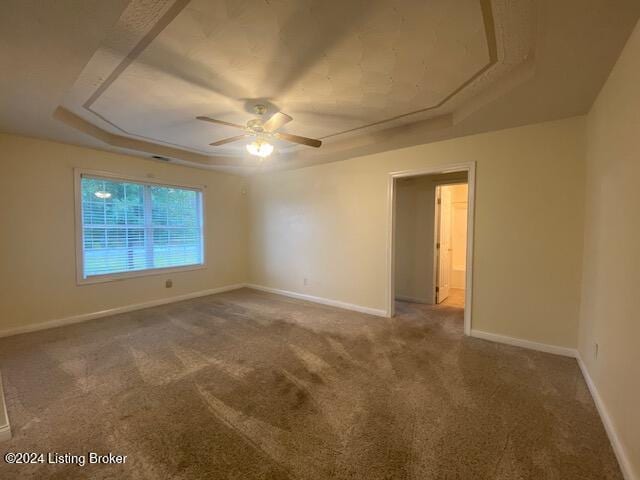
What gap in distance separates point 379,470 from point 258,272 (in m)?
4.85

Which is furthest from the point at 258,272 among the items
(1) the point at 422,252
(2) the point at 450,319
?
(2) the point at 450,319

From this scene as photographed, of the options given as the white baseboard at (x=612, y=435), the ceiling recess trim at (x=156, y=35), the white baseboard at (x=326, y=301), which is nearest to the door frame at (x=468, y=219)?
the white baseboard at (x=326, y=301)

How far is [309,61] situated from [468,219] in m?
2.56

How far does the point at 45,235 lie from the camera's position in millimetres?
3705

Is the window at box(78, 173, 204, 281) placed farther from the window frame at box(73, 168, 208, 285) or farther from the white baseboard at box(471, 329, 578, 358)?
the white baseboard at box(471, 329, 578, 358)

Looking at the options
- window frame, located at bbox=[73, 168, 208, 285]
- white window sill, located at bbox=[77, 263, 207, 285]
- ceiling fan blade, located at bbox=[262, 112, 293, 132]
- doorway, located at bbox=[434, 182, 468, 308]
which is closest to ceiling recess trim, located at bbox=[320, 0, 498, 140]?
ceiling fan blade, located at bbox=[262, 112, 293, 132]

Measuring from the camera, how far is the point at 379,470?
1.56 m

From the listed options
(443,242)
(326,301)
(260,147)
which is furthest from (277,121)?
(443,242)

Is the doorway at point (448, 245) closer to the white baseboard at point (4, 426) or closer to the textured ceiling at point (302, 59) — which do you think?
the textured ceiling at point (302, 59)

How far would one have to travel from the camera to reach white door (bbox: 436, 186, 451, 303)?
5051 mm

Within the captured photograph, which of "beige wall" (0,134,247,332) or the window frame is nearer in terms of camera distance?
"beige wall" (0,134,247,332)

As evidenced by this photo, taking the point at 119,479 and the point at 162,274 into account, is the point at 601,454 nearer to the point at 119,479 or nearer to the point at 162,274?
the point at 119,479

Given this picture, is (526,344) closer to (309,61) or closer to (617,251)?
(617,251)

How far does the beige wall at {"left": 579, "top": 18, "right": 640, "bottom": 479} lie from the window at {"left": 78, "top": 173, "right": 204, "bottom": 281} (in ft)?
18.3
